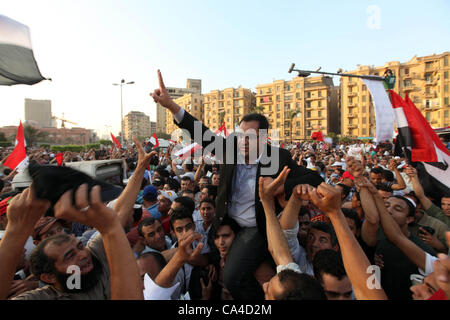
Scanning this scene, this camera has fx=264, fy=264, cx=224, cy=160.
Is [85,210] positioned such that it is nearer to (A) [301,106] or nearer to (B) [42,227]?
(B) [42,227]

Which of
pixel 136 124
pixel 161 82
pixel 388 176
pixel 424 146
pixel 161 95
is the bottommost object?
pixel 388 176

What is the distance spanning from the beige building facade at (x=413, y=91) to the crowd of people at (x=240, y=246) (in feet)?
166

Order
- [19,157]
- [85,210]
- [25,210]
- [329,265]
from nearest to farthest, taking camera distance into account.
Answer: [85,210]
[25,210]
[329,265]
[19,157]

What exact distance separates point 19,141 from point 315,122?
68.9 meters

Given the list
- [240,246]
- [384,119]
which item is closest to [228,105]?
[384,119]

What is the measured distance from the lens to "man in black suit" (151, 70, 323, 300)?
229 cm

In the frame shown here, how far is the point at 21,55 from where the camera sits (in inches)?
125

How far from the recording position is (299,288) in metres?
1.47

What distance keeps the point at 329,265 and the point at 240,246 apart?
76 cm

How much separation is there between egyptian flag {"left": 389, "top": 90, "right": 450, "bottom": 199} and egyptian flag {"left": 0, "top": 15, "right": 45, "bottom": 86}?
215 inches

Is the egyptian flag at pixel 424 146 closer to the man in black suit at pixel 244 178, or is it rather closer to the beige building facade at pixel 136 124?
the man in black suit at pixel 244 178

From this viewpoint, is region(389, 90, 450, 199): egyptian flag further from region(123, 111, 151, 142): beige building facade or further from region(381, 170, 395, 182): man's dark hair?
region(123, 111, 151, 142): beige building facade

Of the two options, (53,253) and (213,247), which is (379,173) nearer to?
(213,247)

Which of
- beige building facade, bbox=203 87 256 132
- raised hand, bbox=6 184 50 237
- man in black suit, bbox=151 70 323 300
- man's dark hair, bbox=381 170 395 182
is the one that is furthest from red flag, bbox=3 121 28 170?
beige building facade, bbox=203 87 256 132
